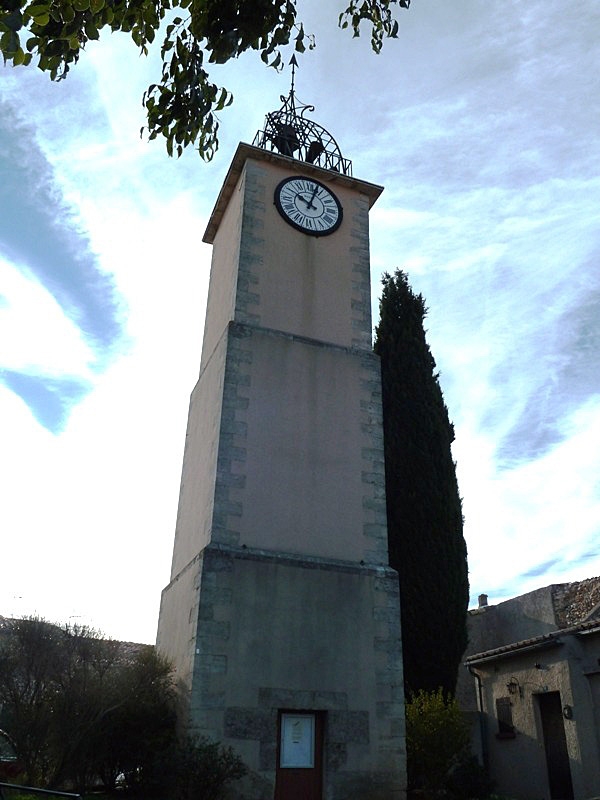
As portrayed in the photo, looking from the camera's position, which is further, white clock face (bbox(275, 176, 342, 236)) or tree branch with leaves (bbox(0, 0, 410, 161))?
white clock face (bbox(275, 176, 342, 236))

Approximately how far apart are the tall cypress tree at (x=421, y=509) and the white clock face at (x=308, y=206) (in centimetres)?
309

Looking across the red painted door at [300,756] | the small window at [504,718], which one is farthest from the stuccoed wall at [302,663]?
the small window at [504,718]

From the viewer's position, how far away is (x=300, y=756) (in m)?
8.79

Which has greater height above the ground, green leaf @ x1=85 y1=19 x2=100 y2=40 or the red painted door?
green leaf @ x1=85 y1=19 x2=100 y2=40

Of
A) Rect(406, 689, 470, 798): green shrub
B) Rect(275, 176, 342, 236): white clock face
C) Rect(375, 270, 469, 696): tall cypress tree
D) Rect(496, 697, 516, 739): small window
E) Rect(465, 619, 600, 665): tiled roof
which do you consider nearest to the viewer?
Rect(406, 689, 470, 798): green shrub

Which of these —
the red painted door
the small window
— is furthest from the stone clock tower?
the small window

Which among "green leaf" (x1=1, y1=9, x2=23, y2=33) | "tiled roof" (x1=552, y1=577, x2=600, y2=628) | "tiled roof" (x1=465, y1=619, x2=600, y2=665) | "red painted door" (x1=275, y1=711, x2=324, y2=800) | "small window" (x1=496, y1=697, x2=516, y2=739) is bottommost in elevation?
"red painted door" (x1=275, y1=711, x2=324, y2=800)

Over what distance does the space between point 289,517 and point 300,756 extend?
10.1ft

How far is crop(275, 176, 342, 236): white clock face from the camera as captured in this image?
1283 centimetres

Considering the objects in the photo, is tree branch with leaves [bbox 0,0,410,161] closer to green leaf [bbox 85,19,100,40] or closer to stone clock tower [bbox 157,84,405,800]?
green leaf [bbox 85,19,100,40]

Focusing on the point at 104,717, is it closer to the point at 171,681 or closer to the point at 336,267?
the point at 171,681

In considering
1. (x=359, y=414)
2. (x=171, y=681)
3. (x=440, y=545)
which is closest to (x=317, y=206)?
(x=359, y=414)

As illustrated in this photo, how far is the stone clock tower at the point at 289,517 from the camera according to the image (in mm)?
8750

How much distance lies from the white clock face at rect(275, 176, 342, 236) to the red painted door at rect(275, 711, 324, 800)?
8.19 meters
